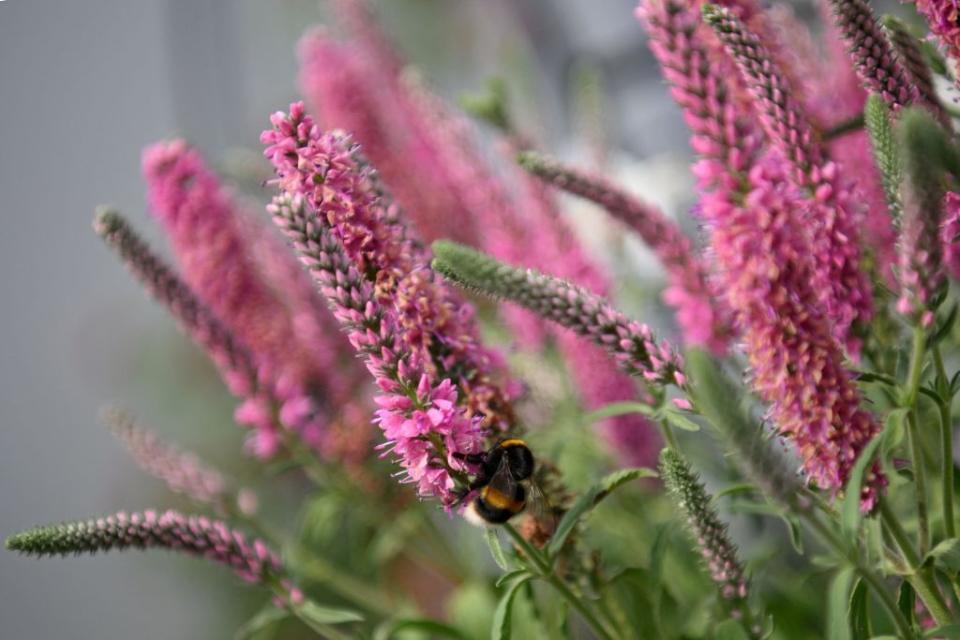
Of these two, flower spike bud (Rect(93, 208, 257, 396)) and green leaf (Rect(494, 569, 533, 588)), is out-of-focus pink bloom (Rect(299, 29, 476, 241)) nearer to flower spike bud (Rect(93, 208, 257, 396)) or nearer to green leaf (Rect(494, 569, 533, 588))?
flower spike bud (Rect(93, 208, 257, 396))

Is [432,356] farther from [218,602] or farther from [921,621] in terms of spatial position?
[218,602]

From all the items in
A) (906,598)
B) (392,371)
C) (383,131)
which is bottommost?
(906,598)

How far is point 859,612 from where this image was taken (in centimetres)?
61

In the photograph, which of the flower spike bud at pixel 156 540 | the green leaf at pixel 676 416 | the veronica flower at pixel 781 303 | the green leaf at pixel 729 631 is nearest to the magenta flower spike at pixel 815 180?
the veronica flower at pixel 781 303

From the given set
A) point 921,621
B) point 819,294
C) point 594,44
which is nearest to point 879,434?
point 819,294

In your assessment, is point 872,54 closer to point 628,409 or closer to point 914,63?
point 914,63

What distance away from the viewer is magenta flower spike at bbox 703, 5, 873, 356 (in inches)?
22.1

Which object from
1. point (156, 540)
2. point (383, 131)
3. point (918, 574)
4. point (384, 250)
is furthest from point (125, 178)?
point (918, 574)

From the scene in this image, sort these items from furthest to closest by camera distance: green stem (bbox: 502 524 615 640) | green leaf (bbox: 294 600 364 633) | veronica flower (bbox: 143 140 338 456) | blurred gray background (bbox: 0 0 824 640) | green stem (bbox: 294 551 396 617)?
blurred gray background (bbox: 0 0 824 640) < green stem (bbox: 294 551 396 617) < veronica flower (bbox: 143 140 338 456) < green leaf (bbox: 294 600 364 633) < green stem (bbox: 502 524 615 640)

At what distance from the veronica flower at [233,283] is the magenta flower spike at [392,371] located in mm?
442

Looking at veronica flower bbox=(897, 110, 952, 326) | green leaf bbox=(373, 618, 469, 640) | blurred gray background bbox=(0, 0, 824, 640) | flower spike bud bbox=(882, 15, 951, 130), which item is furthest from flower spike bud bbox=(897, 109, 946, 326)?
blurred gray background bbox=(0, 0, 824, 640)

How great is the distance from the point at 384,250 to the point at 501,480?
17 centimetres

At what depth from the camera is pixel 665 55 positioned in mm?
616

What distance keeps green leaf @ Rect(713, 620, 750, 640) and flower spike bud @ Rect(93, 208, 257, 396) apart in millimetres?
561
